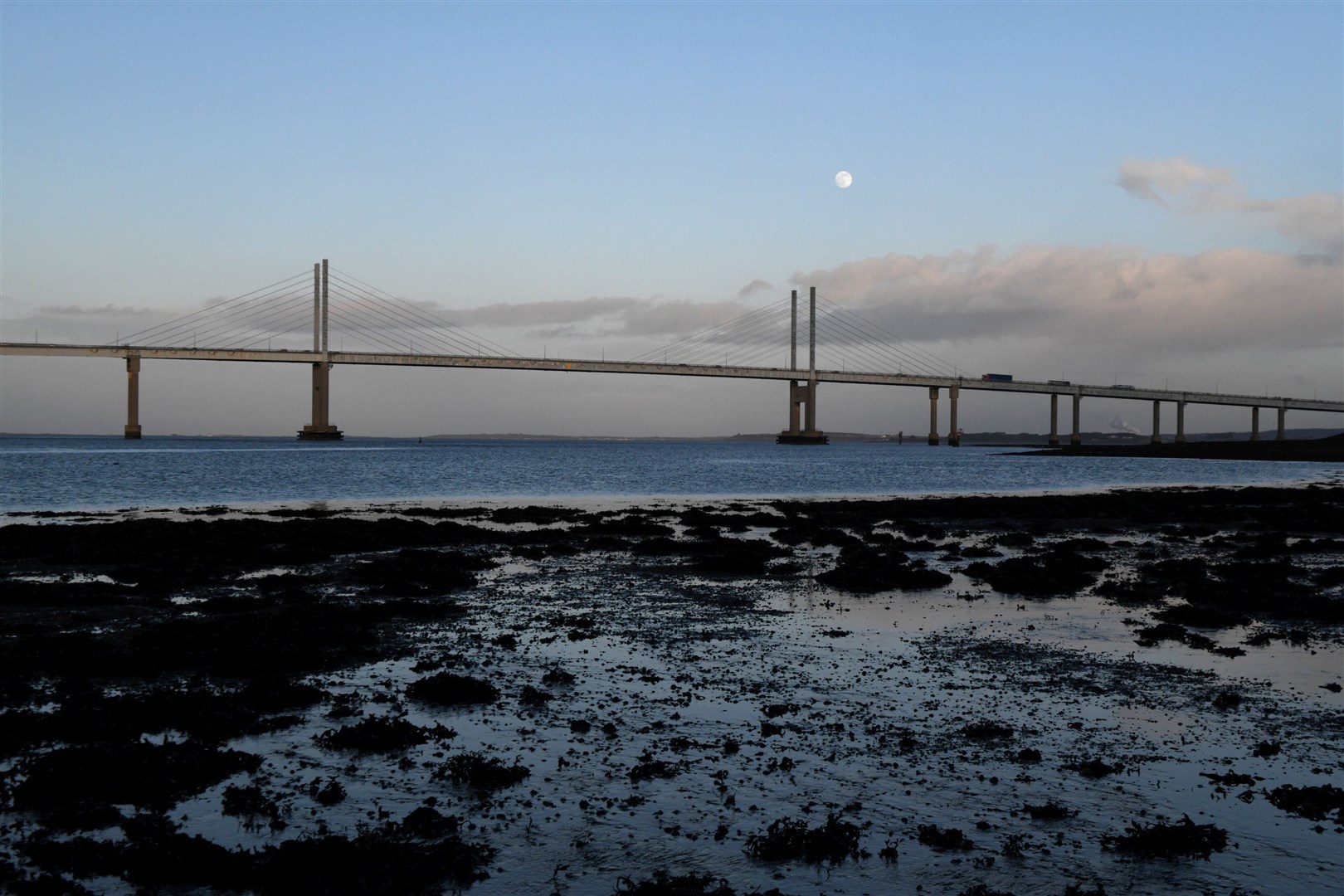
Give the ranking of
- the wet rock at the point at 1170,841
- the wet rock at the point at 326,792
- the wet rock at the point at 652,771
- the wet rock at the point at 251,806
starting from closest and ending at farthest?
the wet rock at the point at 1170,841 → the wet rock at the point at 251,806 → the wet rock at the point at 326,792 → the wet rock at the point at 652,771

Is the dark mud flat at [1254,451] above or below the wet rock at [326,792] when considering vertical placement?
below

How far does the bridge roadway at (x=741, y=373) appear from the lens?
417ft

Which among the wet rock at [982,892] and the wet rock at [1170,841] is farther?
the wet rock at [1170,841]

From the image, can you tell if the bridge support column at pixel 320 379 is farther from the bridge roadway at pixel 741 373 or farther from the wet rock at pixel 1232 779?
the wet rock at pixel 1232 779

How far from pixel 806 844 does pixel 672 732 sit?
7.98 ft

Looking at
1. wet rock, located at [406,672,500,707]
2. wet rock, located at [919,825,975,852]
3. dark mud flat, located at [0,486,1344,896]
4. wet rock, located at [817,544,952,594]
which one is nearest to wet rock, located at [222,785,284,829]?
dark mud flat, located at [0,486,1344,896]

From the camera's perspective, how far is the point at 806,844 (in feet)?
19.2

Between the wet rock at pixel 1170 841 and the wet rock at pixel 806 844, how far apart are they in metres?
1.57

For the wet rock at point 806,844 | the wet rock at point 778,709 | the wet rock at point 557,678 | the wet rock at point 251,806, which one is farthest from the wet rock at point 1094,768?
the wet rock at point 251,806

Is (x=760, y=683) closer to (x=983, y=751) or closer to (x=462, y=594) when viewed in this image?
(x=983, y=751)

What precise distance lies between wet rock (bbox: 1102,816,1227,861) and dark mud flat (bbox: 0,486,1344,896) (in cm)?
2

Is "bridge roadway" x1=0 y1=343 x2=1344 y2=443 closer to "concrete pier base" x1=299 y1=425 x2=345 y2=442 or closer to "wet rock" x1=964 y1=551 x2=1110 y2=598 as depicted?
"concrete pier base" x1=299 y1=425 x2=345 y2=442

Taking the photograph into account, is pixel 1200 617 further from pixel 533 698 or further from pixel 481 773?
pixel 481 773

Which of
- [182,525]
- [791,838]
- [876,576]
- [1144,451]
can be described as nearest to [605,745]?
[791,838]
